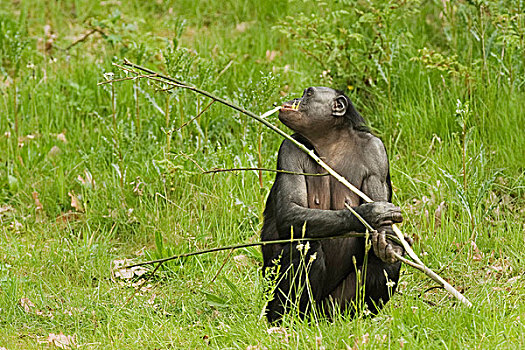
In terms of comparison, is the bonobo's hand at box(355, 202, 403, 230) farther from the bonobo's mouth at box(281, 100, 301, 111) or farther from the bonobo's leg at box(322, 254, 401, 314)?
the bonobo's mouth at box(281, 100, 301, 111)

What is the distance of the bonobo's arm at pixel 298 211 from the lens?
154 inches

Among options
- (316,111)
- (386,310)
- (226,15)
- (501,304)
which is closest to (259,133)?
(316,111)

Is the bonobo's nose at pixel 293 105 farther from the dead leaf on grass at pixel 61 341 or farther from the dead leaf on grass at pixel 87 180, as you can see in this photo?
the dead leaf on grass at pixel 87 180

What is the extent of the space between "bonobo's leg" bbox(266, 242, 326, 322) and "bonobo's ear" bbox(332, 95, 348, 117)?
2.08 feet

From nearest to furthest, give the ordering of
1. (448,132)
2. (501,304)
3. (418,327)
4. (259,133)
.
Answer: (418,327)
(501,304)
(259,133)
(448,132)

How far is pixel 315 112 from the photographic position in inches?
162

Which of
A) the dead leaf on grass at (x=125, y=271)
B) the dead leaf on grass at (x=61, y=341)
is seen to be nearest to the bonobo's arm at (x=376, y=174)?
the dead leaf on grass at (x=61, y=341)

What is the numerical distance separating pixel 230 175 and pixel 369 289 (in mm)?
2027

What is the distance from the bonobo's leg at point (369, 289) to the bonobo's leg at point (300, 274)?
0.14 m

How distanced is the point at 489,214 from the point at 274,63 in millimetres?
2520

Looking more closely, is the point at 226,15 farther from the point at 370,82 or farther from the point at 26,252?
the point at 26,252

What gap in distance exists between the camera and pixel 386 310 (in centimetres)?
419

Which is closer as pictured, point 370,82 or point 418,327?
point 418,327

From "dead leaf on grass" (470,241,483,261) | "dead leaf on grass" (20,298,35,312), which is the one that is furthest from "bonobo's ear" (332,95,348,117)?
"dead leaf on grass" (20,298,35,312)
